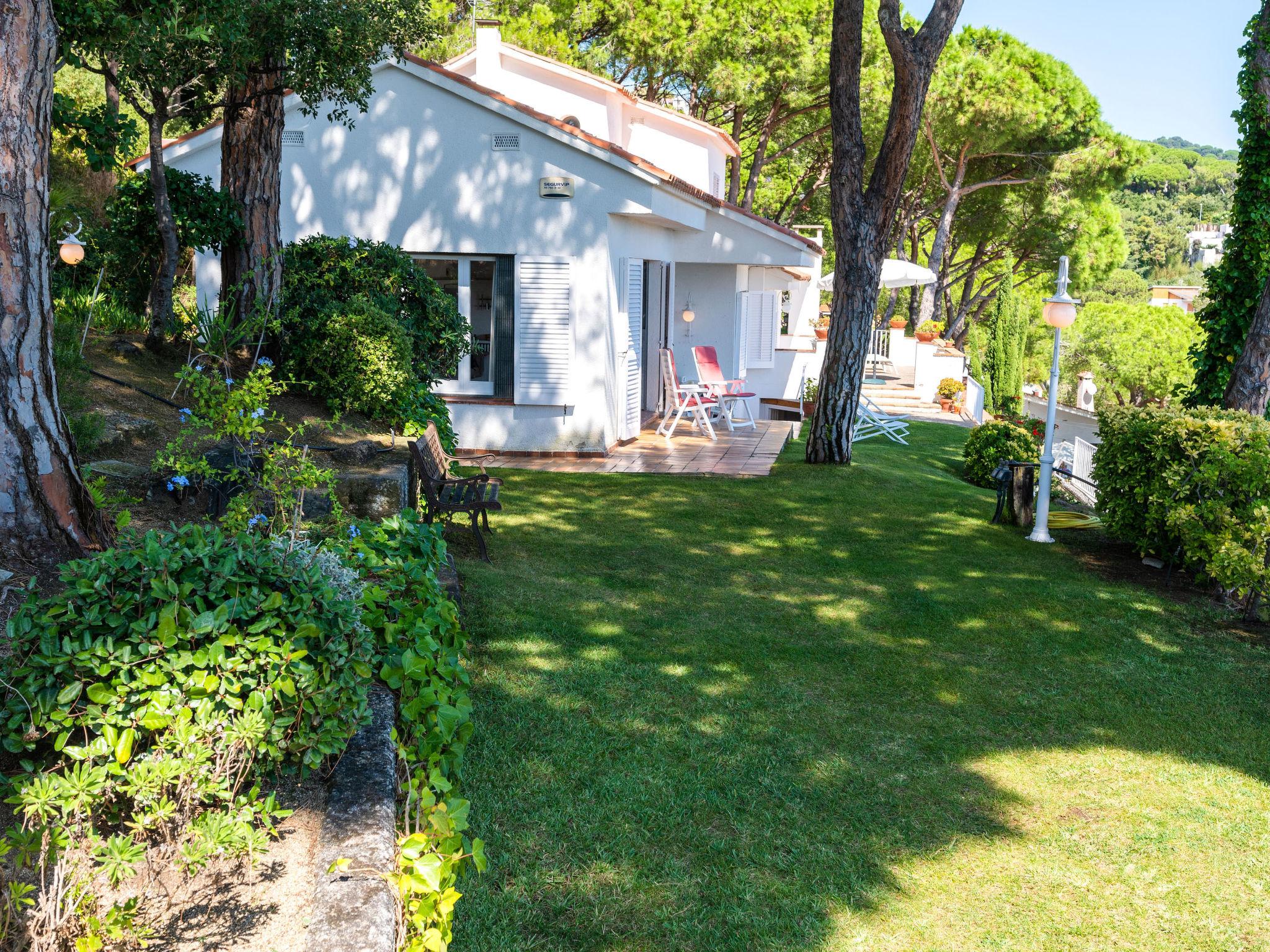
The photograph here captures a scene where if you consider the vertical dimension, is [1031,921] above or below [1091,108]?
below

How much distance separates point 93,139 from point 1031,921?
748 centimetres

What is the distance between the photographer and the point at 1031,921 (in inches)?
162

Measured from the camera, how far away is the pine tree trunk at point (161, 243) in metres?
8.68

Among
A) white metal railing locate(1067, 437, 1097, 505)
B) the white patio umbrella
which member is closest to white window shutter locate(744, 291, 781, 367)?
the white patio umbrella

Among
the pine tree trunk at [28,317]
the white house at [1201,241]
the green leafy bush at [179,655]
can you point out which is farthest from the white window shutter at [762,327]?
the white house at [1201,241]

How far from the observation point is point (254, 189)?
973cm

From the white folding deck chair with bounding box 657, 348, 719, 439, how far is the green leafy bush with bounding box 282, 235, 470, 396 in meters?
5.04

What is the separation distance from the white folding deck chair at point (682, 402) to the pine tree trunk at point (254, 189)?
7.18 meters

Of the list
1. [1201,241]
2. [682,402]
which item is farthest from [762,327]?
[1201,241]

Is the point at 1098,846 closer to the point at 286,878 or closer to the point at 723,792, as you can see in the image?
the point at 723,792

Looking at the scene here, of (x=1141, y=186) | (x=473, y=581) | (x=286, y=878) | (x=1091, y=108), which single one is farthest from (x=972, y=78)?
(x=1141, y=186)

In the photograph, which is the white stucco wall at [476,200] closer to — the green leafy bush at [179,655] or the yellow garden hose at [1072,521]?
the yellow garden hose at [1072,521]

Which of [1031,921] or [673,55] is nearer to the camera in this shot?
[1031,921]

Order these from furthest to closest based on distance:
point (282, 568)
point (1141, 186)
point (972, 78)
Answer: point (1141, 186), point (972, 78), point (282, 568)
